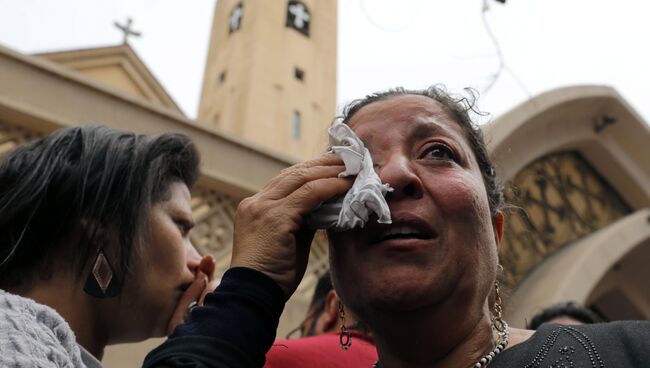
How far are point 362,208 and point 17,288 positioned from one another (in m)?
0.92

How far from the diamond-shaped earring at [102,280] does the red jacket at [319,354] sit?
1.46ft

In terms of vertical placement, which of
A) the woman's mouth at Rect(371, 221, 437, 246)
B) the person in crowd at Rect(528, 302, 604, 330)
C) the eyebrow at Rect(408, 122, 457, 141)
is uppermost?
the eyebrow at Rect(408, 122, 457, 141)

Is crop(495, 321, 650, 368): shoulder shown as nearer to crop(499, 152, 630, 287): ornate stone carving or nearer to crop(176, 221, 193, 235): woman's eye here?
crop(176, 221, 193, 235): woman's eye

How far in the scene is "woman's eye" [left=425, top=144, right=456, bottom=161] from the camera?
1.50 metres

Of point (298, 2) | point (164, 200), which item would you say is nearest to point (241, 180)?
point (164, 200)

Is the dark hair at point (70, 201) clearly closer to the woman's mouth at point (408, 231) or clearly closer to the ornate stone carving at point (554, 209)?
the woman's mouth at point (408, 231)

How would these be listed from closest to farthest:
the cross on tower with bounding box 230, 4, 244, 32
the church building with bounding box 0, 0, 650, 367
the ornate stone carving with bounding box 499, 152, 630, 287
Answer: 1. the church building with bounding box 0, 0, 650, 367
2. the ornate stone carving with bounding box 499, 152, 630, 287
3. the cross on tower with bounding box 230, 4, 244, 32

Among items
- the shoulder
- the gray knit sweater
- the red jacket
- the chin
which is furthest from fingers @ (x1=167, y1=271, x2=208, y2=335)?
the shoulder

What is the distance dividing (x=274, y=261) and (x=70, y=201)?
0.69 meters

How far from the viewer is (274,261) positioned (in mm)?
1409

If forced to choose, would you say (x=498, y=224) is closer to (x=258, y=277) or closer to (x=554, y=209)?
(x=258, y=277)

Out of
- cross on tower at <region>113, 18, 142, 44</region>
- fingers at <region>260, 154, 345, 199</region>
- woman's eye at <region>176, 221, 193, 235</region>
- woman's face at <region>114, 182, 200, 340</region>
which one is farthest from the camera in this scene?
cross on tower at <region>113, 18, 142, 44</region>

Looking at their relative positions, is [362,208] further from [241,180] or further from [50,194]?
[241,180]

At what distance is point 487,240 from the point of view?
4.79ft
